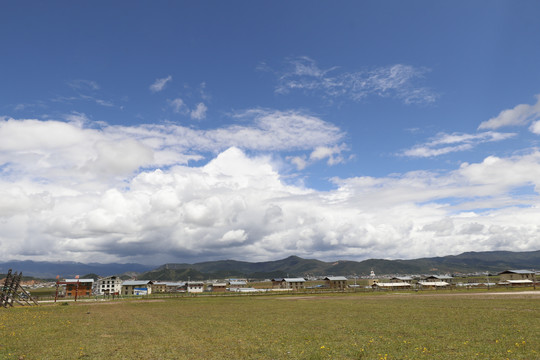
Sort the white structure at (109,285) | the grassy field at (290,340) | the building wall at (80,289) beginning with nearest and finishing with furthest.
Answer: the grassy field at (290,340), the building wall at (80,289), the white structure at (109,285)

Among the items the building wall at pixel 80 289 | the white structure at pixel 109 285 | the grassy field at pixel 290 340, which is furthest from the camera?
the white structure at pixel 109 285

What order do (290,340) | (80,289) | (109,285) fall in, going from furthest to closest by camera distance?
(109,285)
(80,289)
(290,340)

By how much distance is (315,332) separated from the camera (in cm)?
2759

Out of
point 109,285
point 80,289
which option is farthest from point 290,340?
point 109,285

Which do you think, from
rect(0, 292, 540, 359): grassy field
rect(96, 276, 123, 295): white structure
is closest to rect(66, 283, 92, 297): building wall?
rect(96, 276, 123, 295): white structure

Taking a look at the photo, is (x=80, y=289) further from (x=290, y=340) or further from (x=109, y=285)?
(x=290, y=340)

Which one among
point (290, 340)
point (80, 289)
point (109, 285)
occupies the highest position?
point (290, 340)

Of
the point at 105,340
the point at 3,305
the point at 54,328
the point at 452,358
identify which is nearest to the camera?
the point at 452,358

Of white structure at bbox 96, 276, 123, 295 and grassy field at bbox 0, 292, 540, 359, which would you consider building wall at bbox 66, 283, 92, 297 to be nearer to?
white structure at bbox 96, 276, 123, 295

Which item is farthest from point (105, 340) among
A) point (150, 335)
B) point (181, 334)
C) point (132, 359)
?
point (132, 359)

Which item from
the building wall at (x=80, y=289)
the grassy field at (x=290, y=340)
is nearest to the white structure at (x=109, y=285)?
the building wall at (x=80, y=289)

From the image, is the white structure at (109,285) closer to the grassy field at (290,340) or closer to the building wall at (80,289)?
the building wall at (80,289)

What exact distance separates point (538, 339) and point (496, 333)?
300cm

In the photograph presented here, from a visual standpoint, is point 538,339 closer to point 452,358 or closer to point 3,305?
point 452,358
